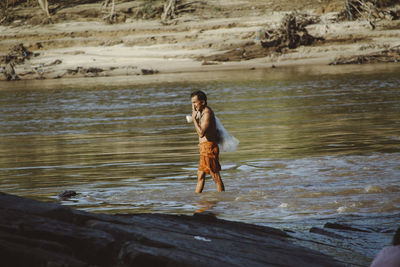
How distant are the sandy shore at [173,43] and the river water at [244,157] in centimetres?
918

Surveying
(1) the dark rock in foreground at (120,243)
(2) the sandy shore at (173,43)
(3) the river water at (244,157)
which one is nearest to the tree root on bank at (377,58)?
(2) the sandy shore at (173,43)

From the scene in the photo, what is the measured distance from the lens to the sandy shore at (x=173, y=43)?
31.8m

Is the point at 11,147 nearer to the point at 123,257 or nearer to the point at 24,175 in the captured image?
the point at 24,175

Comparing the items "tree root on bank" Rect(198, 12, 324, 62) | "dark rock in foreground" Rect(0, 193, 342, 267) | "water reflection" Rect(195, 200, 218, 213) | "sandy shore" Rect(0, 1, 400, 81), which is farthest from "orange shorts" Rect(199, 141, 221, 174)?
"tree root on bank" Rect(198, 12, 324, 62)

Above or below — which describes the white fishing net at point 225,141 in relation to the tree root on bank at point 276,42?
below

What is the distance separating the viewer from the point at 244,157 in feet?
36.1

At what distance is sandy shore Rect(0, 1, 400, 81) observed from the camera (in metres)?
31.8

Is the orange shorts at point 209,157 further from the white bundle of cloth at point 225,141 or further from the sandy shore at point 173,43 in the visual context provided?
the sandy shore at point 173,43

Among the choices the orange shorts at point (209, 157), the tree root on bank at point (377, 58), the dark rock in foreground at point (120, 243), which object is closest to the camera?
the dark rock in foreground at point (120, 243)

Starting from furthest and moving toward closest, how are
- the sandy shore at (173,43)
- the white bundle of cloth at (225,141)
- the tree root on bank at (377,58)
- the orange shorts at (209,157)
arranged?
the sandy shore at (173,43)
the tree root on bank at (377,58)
the white bundle of cloth at (225,141)
the orange shorts at (209,157)

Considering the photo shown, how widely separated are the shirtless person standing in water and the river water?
1.07 feet

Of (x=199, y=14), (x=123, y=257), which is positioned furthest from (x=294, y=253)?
(x=199, y=14)

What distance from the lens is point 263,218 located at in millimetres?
6926

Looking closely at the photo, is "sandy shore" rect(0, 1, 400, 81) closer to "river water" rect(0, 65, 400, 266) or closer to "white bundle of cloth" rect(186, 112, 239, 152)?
"river water" rect(0, 65, 400, 266)
